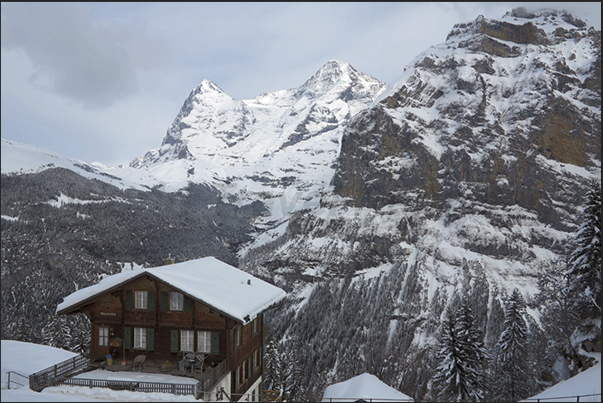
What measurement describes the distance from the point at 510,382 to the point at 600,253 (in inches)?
754

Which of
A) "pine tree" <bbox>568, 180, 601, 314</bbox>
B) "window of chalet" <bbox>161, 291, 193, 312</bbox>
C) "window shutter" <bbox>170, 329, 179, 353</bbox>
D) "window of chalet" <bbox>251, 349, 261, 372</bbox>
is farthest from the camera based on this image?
"window of chalet" <bbox>251, 349, 261, 372</bbox>

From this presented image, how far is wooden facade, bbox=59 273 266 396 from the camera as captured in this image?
83.4ft

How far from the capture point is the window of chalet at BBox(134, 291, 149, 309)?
2643 centimetres

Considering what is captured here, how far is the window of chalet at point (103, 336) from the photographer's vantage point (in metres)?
26.4

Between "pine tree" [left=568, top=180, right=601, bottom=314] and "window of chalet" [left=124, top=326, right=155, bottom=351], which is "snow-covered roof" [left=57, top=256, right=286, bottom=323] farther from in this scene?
"pine tree" [left=568, top=180, right=601, bottom=314]

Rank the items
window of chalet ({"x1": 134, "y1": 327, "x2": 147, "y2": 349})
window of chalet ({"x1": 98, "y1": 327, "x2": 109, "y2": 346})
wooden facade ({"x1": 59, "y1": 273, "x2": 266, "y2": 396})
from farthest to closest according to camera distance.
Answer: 1. window of chalet ({"x1": 98, "y1": 327, "x2": 109, "y2": 346})
2. window of chalet ({"x1": 134, "y1": 327, "x2": 147, "y2": 349})
3. wooden facade ({"x1": 59, "y1": 273, "x2": 266, "y2": 396})

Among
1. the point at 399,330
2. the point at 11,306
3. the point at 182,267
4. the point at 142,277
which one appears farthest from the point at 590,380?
the point at 11,306

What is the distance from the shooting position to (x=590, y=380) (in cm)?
2569

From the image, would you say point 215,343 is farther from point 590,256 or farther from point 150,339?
point 590,256

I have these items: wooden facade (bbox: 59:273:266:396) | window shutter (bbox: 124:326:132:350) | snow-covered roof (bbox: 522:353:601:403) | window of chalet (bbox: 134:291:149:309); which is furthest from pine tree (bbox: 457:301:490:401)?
window shutter (bbox: 124:326:132:350)

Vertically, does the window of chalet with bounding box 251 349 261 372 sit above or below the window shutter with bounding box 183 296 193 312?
below

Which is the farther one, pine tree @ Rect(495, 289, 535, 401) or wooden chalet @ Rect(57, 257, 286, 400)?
pine tree @ Rect(495, 289, 535, 401)

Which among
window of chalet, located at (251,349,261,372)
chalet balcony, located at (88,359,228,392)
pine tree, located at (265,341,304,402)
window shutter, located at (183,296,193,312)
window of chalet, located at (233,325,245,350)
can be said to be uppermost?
window shutter, located at (183,296,193,312)

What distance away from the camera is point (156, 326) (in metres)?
26.1
